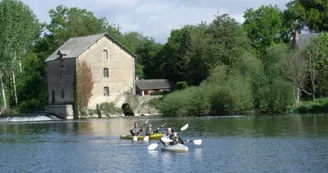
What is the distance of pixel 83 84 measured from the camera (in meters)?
74.9

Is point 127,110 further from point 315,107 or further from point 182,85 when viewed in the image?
point 315,107

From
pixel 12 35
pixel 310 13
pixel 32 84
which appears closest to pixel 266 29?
pixel 310 13

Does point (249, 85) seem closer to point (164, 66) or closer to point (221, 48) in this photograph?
point (221, 48)

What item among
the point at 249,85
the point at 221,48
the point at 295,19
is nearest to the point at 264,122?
the point at 249,85

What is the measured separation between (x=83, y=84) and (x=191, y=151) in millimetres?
41843

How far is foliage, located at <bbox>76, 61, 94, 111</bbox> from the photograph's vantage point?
245ft

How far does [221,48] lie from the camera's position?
250 ft

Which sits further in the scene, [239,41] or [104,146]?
[239,41]

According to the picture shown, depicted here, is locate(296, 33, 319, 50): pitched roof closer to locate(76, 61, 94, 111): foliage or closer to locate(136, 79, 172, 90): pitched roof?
locate(136, 79, 172, 90): pitched roof

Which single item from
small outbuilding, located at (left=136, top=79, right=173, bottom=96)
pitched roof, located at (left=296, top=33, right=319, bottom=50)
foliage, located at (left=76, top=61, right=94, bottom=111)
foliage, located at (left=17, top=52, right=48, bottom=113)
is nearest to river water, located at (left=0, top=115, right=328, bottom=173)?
foliage, located at (left=76, top=61, right=94, bottom=111)

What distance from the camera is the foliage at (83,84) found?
74812mm

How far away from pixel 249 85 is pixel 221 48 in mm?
11893

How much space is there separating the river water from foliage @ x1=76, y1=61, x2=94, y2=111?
75.5 feet

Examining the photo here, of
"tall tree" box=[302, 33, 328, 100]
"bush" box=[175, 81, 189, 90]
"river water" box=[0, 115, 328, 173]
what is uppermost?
"tall tree" box=[302, 33, 328, 100]
